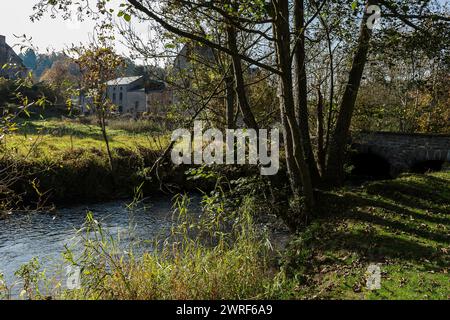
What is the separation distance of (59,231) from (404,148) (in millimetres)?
15434

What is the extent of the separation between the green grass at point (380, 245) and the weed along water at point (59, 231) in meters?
2.77

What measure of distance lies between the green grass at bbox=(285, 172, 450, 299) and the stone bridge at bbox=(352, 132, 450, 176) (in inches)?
293

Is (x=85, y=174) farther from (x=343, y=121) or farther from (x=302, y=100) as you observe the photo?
(x=343, y=121)

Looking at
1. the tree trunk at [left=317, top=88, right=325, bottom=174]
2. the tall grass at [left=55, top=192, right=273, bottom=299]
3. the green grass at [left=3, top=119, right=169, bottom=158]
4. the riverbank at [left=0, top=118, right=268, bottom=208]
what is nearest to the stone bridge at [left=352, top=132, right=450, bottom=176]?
the tree trunk at [left=317, top=88, right=325, bottom=174]

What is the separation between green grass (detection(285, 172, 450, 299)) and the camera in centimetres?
565

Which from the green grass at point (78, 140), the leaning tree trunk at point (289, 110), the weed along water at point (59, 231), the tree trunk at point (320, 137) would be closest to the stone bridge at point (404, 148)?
the tree trunk at point (320, 137)

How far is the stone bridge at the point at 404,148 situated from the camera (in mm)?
17734

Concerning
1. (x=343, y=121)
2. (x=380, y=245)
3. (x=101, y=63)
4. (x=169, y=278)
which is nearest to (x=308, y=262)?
(x=380, y=245)

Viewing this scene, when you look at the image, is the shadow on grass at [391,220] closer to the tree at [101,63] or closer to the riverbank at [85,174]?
the riverbank at [85,174]

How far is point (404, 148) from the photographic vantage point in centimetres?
1909

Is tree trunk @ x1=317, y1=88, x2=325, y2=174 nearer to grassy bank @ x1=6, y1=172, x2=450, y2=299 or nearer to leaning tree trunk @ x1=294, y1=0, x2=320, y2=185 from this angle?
leaning tree trunk @ x1=294, y1=0, x2=320, y2=185

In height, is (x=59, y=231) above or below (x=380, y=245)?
below
